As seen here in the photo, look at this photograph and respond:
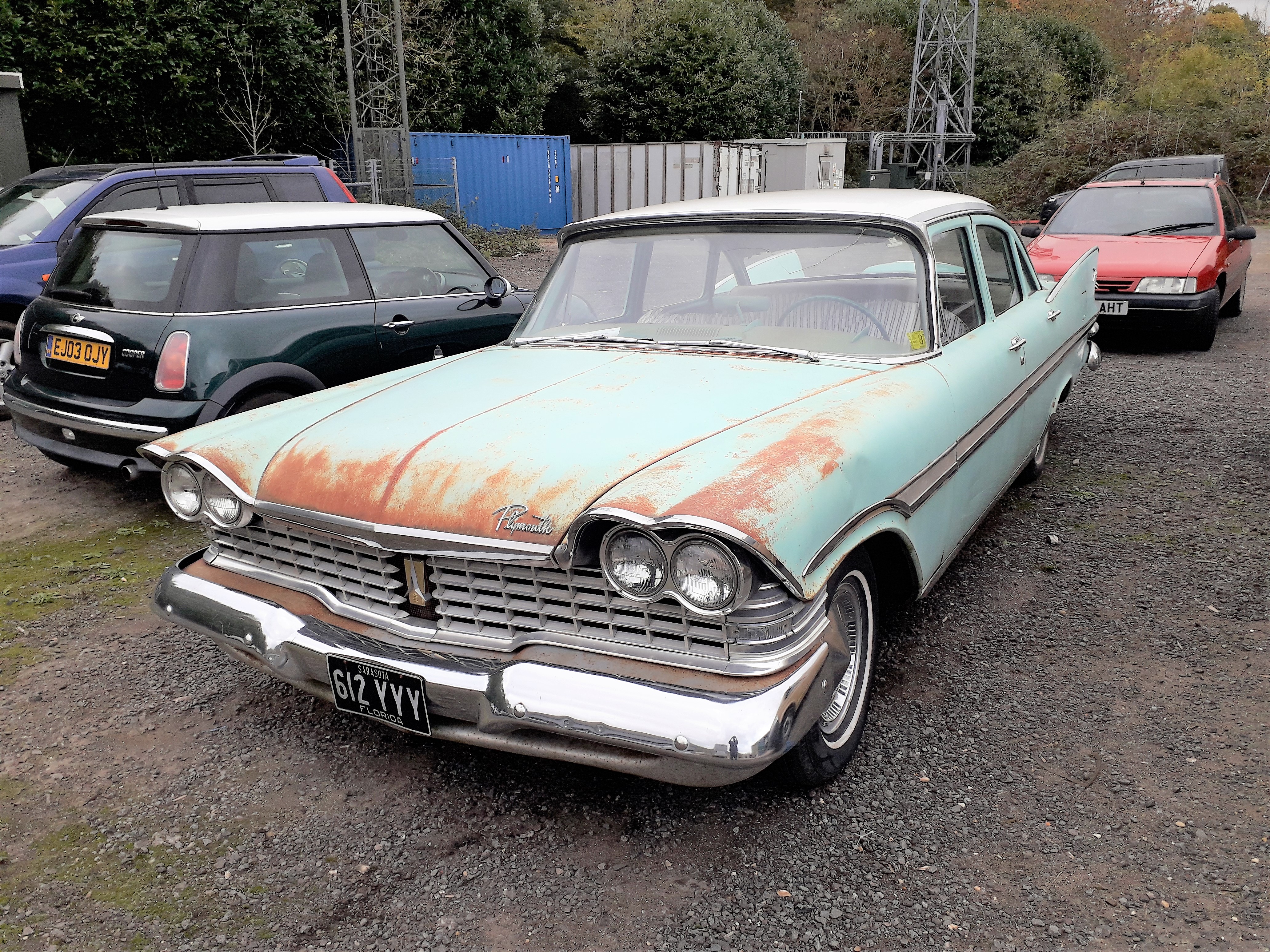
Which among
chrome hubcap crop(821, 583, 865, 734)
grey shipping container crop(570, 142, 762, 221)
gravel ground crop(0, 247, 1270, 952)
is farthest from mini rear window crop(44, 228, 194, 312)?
grey shipping container crop(570, 142, 762, 221)

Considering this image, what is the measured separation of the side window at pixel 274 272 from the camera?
5113mm

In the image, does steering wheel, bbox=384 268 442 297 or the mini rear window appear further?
steering wheel, bbox=384 268 442 297

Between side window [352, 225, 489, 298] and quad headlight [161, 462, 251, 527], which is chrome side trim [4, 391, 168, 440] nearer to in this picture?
side window [352, 225, 489, 298]

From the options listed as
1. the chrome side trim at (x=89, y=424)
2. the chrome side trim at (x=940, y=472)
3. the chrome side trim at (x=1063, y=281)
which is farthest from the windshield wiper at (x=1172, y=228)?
the chrome side trim at (x=89, y=424)

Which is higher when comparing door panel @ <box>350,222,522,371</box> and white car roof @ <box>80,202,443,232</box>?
white car roof @ <box>80,202,443,232</box>

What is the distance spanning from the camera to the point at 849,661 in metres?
2.79

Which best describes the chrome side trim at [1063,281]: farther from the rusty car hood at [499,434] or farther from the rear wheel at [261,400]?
the rear wheel at [261,400]

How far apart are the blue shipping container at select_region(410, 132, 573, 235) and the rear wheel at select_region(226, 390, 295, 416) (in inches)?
618

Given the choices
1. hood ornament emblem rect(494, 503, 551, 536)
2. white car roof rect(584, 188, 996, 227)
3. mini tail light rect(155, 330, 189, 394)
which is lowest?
mini tail light rect(155, 330, 189, 394)

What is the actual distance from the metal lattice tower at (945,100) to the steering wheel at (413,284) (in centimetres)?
2813

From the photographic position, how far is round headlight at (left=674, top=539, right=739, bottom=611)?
2.28 metres

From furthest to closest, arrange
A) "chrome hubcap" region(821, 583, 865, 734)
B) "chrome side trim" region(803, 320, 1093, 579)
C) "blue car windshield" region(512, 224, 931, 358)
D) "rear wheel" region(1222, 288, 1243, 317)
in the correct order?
1. "rear wheel" region(1222, 288, 1243, 317)
2. "blue car windshield" region(512, 224, 931, 358)
3. "chrome hubcap" region(821, 583, 865, 734)
4. "chrome side trim" region(803, 320, 1093, 579)

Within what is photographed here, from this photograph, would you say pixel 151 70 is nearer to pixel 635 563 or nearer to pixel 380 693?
pixel 380 693

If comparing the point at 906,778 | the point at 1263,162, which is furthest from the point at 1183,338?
the point at 1263,162
